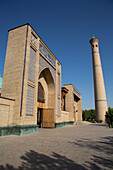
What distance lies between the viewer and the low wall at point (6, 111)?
8.90 m

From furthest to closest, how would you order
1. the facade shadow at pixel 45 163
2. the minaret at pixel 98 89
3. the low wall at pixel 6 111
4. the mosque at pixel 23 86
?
the minaret at pixel 98 89 → the mosque at pixel 23 86 → the low wall at pixel 6 111 → the facade shadow at pixel 45 163

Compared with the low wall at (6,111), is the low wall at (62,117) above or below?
below

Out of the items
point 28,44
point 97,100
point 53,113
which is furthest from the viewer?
point 97,100

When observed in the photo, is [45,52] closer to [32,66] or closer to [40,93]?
[32,66]

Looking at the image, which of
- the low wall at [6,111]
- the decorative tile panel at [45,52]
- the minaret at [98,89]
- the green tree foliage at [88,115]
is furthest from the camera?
the green tree foliage at [88,115]

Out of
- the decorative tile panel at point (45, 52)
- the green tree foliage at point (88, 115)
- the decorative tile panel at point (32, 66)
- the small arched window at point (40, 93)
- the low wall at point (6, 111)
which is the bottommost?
the green tree foliage at point (88, 115)

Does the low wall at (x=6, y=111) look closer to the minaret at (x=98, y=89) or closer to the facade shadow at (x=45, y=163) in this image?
the facade shadow at (x=45, y=163)

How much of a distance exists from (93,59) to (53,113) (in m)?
28.5

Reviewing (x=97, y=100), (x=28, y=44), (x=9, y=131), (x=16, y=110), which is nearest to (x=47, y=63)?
(x=28, y=44)

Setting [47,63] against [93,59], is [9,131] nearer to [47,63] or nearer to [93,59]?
[47,63]

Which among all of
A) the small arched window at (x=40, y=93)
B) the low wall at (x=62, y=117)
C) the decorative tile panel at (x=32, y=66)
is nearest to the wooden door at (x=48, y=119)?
the low wall at (x=62, y=117)

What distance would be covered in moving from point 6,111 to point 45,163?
21.9 feet

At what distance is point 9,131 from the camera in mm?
9031

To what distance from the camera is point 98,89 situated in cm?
3603
